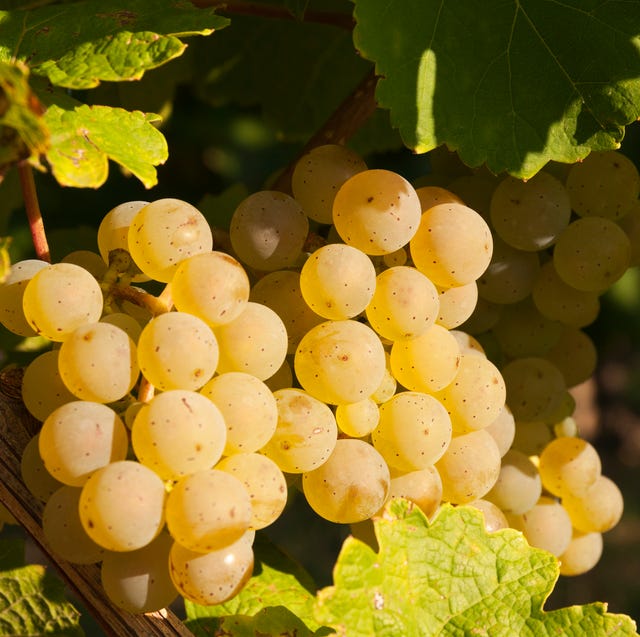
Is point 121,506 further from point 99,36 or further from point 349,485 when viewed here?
point 99,36

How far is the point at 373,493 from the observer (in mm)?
828

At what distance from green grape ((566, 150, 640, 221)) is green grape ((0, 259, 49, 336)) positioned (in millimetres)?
608

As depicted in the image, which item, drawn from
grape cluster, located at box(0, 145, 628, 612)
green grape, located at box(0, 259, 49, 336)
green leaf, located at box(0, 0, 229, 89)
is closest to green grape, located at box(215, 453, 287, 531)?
grape cluster, located at box(0, 145, 628, 612)

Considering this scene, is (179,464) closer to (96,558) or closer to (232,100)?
(96,558)

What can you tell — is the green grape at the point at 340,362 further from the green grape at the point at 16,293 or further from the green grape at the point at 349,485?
the green grape at the point at 16,293

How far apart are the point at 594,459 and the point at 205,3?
738 millimetres

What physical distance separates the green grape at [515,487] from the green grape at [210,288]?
428mm

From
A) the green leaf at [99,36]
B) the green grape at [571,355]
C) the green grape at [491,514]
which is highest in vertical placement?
the green leaf at [99,36]

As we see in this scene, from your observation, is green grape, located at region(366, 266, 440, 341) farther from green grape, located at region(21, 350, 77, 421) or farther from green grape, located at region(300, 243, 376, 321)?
green grape, located at region(21, 350, 77, 421)

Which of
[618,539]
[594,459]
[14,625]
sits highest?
[594,459]

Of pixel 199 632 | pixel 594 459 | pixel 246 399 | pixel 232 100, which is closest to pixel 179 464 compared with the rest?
pixel 246 399

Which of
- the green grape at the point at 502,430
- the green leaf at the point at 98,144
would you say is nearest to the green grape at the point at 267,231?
the green leaf at the point at 98,144

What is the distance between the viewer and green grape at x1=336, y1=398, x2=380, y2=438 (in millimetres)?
857

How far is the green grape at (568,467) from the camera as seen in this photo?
1114 mm
